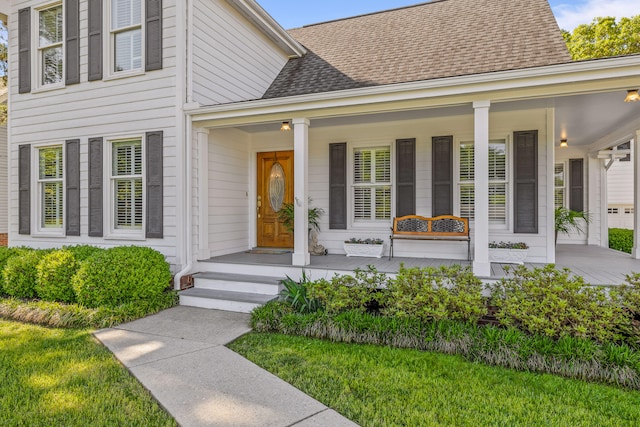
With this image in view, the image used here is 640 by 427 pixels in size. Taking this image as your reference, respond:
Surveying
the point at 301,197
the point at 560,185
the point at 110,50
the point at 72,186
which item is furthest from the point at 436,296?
the point at 560,185

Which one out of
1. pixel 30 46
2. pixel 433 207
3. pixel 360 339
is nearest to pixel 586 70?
pixel 433 207

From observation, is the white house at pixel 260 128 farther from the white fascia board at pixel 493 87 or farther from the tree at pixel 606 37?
the tree at pixel 606 37

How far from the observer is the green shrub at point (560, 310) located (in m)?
3.53

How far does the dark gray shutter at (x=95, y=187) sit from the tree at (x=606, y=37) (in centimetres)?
1708

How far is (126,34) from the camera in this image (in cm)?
643

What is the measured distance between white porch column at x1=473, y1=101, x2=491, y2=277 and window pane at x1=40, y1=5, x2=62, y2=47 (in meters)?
7.66

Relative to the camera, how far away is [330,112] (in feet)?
17.8

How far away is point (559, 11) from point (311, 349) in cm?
2090

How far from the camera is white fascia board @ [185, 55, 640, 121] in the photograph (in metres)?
4.08

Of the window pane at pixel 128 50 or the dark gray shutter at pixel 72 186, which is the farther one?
the dark gray shutter at pixel 72 186

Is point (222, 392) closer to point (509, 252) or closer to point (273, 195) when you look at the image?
point (509, 252)

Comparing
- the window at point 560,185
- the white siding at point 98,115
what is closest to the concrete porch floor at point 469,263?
the white siding at point 98,115

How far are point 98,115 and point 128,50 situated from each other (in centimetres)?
126

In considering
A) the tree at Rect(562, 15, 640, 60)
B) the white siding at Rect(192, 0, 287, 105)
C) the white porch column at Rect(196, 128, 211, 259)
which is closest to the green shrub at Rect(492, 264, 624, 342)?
the white porch column at Rect(196, 128, 211, 259)
